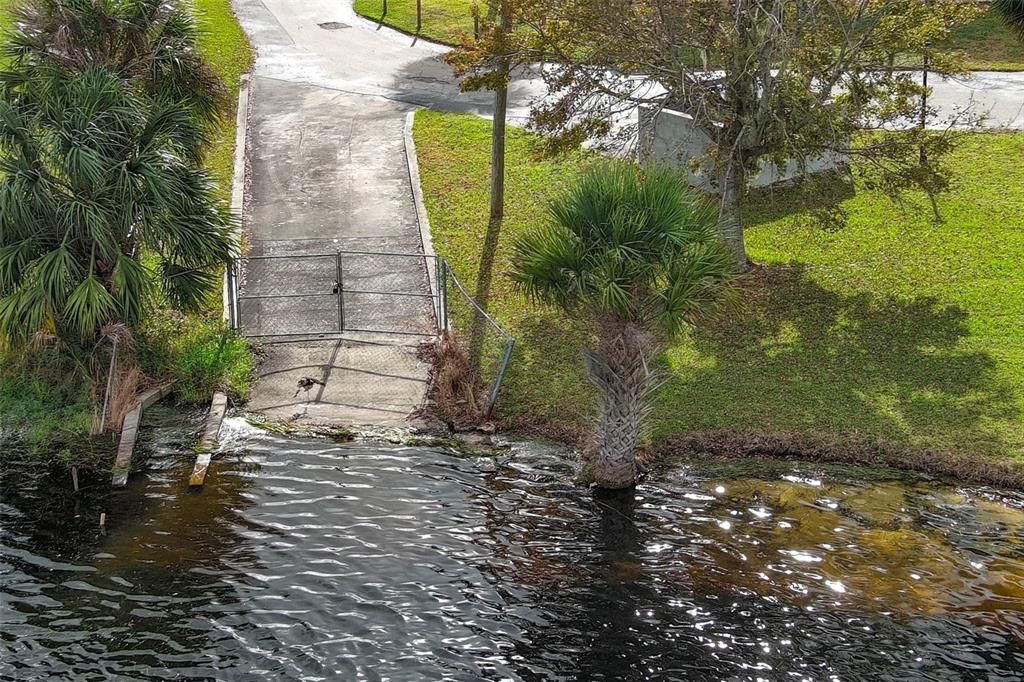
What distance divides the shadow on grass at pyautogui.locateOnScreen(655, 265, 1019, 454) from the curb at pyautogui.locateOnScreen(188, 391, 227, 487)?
5.90m

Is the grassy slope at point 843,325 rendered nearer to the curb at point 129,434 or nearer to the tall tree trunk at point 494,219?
the tall tree trunk at point 494,219

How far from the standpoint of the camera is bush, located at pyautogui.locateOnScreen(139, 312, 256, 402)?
16.0 metres

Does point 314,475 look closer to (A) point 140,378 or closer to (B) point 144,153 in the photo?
(A) point 140,378

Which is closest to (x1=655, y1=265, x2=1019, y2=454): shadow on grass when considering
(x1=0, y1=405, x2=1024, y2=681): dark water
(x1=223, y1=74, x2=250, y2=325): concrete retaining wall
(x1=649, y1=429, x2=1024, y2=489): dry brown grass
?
(x1=649, y1=429, x2=1024, y2=489): dry brown grass

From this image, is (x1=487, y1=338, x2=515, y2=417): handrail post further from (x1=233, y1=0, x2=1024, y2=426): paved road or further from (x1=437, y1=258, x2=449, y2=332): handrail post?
(x1=437, y1=258, x2=449, y2=332): handrail post

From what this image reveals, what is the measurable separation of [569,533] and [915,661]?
3.99 meters

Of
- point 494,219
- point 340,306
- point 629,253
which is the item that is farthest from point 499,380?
point 494,219

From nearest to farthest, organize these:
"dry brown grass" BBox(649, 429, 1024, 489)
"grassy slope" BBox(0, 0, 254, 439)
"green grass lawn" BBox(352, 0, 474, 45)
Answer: "dry brown grass" BBox(649, 429, 1024, 489) < "grassy slope" BBox(0, 0, 254, 439) < "green grass lawn" BBox(352, 0, 474, 45)

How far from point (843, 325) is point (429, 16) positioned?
2033cm

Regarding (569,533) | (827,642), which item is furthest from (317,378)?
(827,642)

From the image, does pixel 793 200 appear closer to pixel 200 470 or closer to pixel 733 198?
pixel 733 198

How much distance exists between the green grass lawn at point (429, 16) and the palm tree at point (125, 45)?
15.0 m

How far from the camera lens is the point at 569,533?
519 inches

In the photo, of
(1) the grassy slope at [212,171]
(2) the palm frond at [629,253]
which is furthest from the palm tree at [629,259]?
(1) the grassy slope at [212,171]
